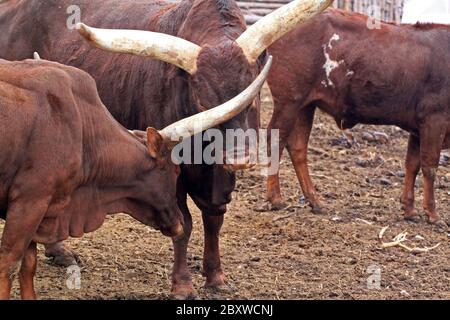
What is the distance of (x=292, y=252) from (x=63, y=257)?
1811 millimetres

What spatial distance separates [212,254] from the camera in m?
7.30

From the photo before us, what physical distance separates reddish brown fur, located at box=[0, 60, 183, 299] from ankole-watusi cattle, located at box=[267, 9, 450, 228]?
3304 millimetres

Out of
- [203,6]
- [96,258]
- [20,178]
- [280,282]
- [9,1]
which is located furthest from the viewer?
[9,1]

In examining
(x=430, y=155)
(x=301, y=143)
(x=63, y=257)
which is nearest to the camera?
(x=63, y=257)

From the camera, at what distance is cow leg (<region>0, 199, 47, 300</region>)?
586 centimetres

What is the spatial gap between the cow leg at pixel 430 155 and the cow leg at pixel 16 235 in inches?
181

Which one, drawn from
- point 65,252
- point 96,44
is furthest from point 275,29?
point 65,252

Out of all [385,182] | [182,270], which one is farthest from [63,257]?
[385,182]

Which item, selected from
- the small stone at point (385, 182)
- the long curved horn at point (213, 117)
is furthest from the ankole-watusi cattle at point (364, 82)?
the long curved horn at point (213, 117)

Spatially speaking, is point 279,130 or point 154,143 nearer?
point 154,143

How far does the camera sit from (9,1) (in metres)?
8.66

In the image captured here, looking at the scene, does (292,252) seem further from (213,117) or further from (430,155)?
(213,117)
